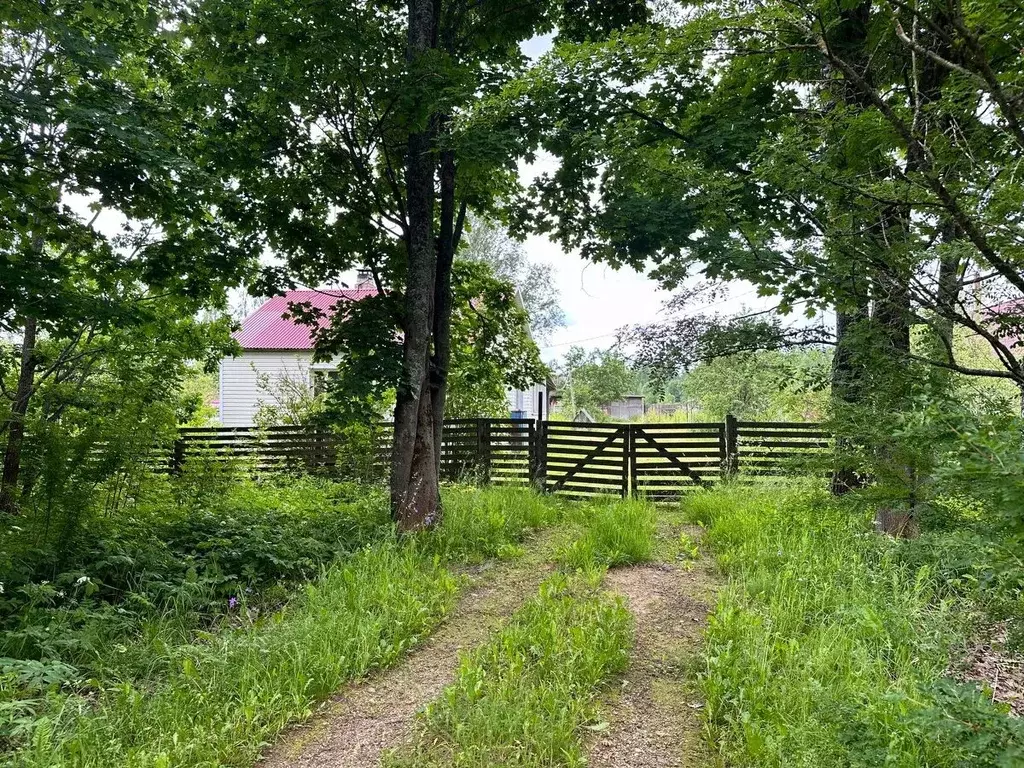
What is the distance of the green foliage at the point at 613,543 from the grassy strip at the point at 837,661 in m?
0.85

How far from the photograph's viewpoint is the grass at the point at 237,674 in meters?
2.54

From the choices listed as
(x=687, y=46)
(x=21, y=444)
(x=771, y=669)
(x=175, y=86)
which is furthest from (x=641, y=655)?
(x=175, y=86)

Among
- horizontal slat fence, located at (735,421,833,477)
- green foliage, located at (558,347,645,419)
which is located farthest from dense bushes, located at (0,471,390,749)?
green foliage, located at (558,347,645,419)

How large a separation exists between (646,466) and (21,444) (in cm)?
819

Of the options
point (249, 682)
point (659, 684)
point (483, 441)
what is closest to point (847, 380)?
point (659, 684)

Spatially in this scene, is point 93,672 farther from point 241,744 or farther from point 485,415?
point 485,415

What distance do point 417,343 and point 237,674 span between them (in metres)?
3.76

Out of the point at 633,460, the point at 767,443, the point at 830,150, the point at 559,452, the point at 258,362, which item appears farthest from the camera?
the point at 258,362

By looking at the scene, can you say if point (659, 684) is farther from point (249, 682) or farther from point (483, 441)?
point (483, 441)

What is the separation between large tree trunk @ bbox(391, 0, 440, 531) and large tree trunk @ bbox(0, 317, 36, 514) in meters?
3.41

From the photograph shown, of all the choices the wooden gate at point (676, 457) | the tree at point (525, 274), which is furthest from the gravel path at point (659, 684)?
the tree at point (525, 274)

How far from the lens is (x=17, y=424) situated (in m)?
5.29

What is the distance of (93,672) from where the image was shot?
328cm

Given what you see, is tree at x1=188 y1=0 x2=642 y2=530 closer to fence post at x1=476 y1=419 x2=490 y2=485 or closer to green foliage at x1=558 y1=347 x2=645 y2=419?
fence post at x1=476 y1=419 x2=490 y2=485
